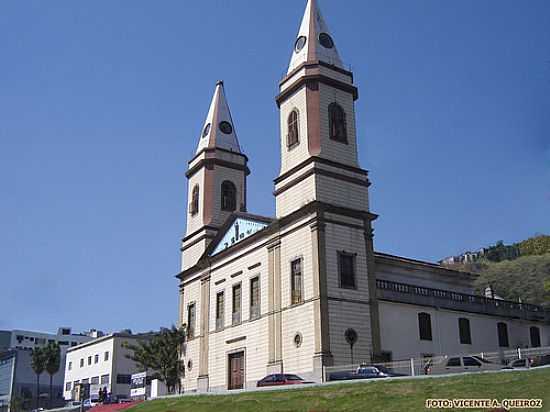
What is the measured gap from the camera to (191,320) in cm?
4738

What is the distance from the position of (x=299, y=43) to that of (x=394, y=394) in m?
25.7

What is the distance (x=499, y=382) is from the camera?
2031 cm

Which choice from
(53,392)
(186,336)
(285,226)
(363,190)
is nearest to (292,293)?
(285,226)

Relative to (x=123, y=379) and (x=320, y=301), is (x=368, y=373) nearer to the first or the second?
(x=320, y=301)

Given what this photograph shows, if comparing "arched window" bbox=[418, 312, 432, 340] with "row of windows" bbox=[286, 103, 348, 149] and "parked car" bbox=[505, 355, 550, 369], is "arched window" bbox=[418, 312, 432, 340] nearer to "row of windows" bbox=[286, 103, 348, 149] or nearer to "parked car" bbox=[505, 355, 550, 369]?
"row of windows" bbox=[286, 103, 348, 149]

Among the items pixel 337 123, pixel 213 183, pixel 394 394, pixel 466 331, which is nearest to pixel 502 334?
pixel 466 331

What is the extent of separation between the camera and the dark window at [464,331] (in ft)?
131

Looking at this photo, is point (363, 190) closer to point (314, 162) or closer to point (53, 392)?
point (314, 162)

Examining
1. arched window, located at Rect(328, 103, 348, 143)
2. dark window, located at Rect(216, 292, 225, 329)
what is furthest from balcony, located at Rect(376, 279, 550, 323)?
dark window, located at Rect(216, 292, 225, 329)

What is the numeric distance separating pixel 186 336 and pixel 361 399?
26744mm

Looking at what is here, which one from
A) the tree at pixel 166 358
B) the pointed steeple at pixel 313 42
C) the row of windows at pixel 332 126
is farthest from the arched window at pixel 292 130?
the tree at pixel 166 358

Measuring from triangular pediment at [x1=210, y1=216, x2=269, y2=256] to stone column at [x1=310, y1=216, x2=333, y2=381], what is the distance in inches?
243

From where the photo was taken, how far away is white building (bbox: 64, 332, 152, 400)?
70.9 meters

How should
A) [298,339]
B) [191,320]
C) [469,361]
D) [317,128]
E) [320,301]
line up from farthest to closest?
[191,320], [317,128], [298,339], [320,301], [469,361]
